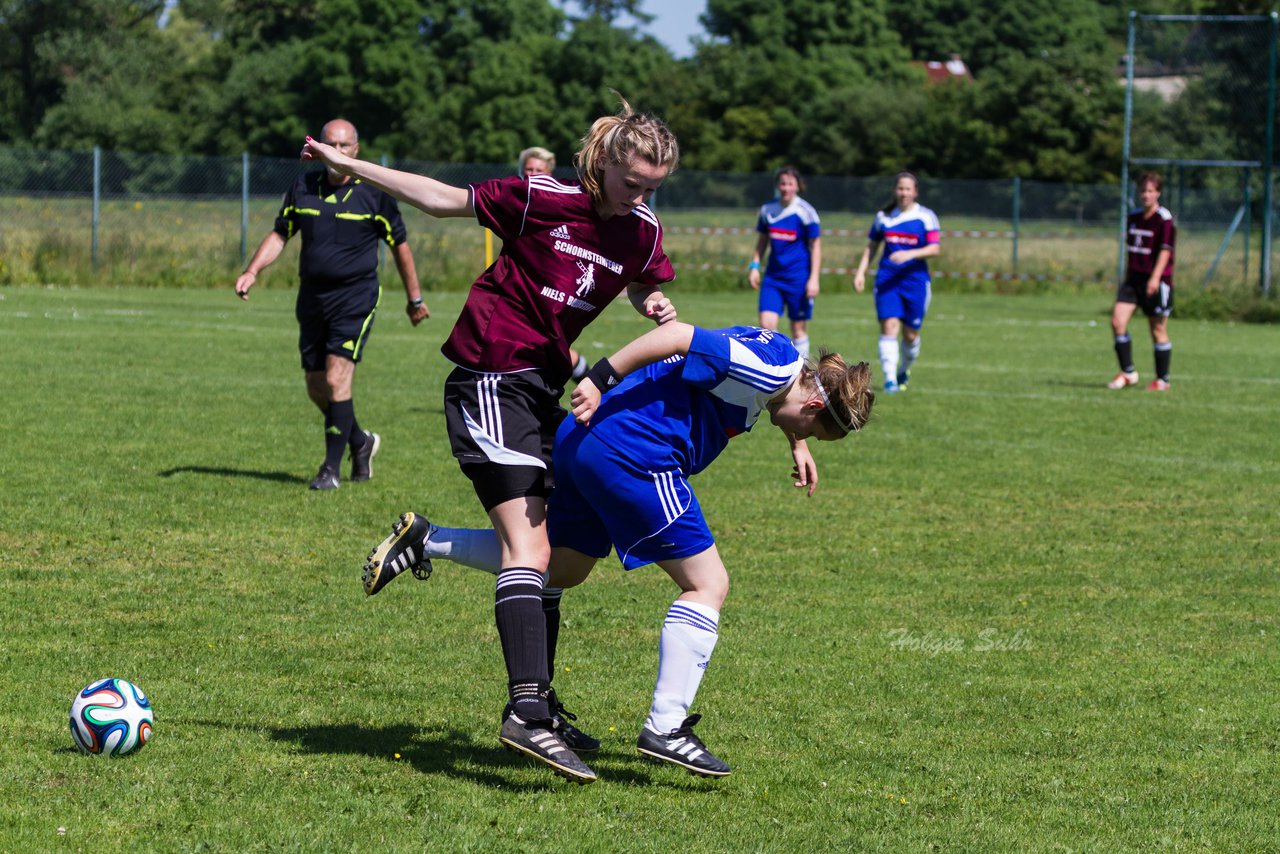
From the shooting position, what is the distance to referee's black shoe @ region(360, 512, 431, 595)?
545 centimetres

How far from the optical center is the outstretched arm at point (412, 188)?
495 centimetres

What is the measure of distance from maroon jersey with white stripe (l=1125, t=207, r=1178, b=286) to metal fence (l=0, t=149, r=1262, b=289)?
1389 centimetres

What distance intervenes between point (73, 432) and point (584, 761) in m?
7.71

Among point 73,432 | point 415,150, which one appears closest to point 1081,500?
point 73,432

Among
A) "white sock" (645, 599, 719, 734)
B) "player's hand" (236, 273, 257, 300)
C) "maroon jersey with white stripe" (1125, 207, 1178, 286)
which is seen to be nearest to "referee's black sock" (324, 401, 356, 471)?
"player's hand" (236, 273, 257, 300)

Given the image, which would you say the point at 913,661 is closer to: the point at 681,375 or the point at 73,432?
the point at 681,375

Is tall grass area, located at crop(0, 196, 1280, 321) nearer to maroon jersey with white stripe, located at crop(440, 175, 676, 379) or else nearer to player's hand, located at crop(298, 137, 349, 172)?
player's hand, located at crop(298, 137, 349, 172)

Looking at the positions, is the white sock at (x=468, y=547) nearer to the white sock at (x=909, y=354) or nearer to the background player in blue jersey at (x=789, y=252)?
the background player in blue jersey at (x=789, y=252)

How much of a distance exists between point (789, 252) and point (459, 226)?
19040 millimetres

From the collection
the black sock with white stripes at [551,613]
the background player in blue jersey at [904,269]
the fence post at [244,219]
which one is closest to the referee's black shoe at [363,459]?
the black sock with white stripes at [551,613]

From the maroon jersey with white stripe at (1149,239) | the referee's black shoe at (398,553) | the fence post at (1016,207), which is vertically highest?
the fence post at (1016,207)

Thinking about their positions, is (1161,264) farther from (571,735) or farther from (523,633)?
(523,633)

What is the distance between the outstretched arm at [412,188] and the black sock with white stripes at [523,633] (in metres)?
1.15

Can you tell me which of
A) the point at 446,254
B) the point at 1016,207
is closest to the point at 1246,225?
the point at 1016,207
